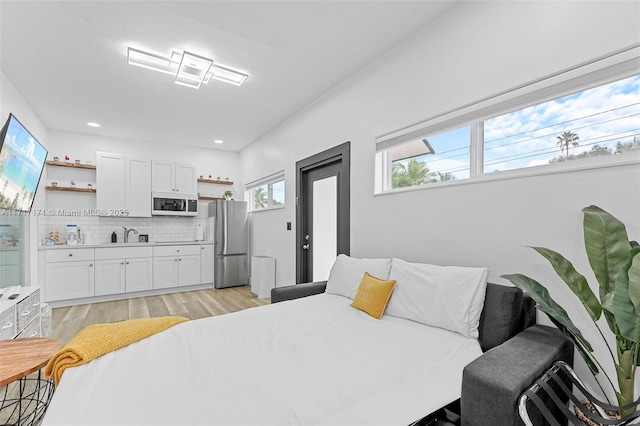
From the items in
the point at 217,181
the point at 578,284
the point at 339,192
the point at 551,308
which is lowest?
the point at 551,308

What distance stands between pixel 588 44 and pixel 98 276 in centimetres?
628

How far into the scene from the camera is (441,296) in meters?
1.89

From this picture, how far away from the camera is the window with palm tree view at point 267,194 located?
4925 mm

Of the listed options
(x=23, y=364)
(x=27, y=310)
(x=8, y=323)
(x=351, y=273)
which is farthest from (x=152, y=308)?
(x=351, y=273)

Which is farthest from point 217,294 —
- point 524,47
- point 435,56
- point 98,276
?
point 524,47

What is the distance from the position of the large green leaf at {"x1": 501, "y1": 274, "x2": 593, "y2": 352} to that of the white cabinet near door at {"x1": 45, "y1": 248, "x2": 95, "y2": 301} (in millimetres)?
5698

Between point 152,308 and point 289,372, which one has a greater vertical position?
point 289,372

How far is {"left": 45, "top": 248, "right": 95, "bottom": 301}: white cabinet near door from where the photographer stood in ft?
14.3

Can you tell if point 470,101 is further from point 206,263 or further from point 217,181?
point 217,181

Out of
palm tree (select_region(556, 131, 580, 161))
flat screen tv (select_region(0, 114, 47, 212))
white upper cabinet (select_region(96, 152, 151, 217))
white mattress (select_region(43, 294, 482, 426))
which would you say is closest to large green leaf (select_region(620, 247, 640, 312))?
white mattress (select_region(43, 294, 482, 426))

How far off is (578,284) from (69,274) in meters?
6.02

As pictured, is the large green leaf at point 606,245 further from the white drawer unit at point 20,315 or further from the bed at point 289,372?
the white drawer unit at point 20,315

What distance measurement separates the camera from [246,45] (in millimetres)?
2656

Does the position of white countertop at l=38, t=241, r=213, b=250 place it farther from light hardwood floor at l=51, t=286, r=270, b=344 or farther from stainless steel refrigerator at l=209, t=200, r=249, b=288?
light hardwood floor at l=51, t=286, r=270, b=344
